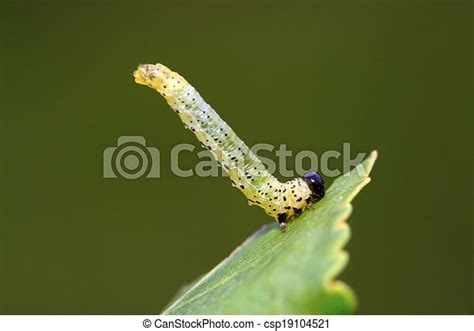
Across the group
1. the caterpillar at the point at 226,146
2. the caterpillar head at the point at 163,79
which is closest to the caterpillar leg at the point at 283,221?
the caterpillar at the point at 226,146

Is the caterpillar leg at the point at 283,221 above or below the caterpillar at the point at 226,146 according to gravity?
below

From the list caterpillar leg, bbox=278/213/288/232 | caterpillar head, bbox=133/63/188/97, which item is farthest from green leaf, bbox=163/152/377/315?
caterpillar head, bbox=133/63/188/97

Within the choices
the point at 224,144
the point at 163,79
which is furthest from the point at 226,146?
the point at 163,79

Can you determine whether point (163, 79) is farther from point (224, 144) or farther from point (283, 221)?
point (283, 221)

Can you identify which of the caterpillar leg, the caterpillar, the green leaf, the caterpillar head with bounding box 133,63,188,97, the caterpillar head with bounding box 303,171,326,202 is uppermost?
the caterpillar head with bounding box 133,63,188,97

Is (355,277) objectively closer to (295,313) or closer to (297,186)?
(297,186)

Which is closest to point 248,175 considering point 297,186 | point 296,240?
point 297,186

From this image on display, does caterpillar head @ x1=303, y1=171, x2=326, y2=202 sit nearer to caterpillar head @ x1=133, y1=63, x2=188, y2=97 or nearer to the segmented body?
the segmented body

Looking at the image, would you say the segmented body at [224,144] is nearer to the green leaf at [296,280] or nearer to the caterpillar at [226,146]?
the caterpillar at [226,146]
